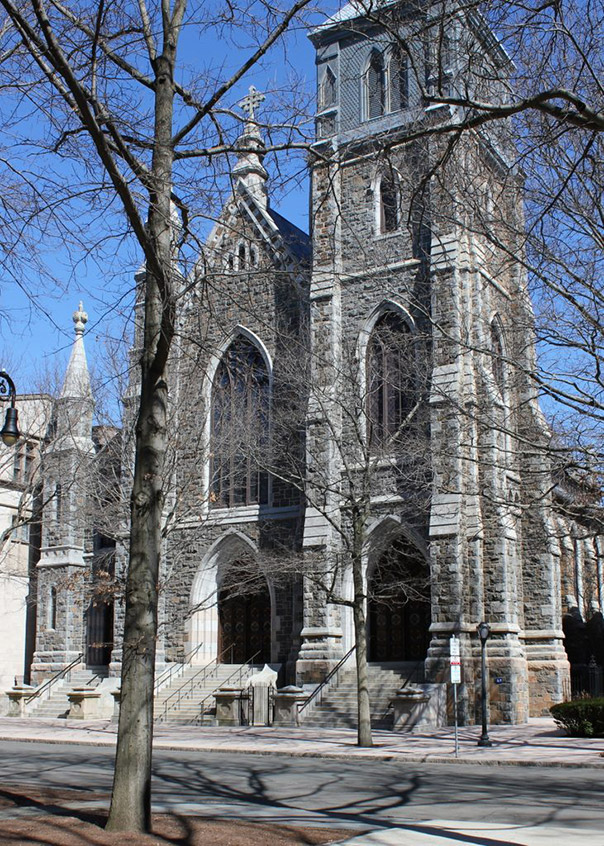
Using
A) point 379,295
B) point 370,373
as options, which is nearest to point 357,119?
point 379,295

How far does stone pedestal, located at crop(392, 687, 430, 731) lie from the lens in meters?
21.8

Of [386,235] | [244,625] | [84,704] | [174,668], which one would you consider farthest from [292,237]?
[84,704]

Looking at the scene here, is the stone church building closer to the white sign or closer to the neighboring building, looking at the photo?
the white sign

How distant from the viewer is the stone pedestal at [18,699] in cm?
2942

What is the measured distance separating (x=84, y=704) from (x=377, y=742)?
11.1 meters

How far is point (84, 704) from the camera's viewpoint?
2708 centimetres

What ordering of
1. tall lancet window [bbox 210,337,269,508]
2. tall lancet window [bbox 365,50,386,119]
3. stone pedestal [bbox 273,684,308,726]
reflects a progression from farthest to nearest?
tall lancet window [bbox 365,50,386,119] < tall lancet window [bbox 210,337,269,508] < stone pedestal [bbox 273,684,308,726]

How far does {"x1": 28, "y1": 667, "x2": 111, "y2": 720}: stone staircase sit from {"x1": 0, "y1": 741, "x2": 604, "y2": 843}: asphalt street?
39.8 ft

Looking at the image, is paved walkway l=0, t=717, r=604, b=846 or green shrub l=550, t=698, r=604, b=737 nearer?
paved walkway l=0, t=717, r=604, b=846

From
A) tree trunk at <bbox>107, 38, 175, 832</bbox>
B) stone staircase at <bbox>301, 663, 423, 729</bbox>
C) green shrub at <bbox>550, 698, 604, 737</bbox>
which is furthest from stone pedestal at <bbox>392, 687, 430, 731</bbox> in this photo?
tree trunk at <bbox>107, 38, 175, 832</bbox>

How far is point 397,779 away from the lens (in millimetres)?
13359

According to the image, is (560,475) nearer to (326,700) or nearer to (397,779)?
(397,779)

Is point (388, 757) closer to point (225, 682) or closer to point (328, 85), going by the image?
point (225, 682)

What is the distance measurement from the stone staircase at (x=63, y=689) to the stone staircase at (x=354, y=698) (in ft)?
24.3
